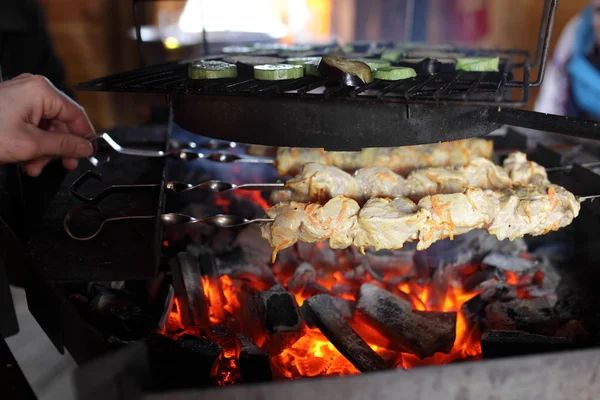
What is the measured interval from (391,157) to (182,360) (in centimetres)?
151

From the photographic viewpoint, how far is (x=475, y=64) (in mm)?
2475

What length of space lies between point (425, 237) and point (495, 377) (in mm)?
713

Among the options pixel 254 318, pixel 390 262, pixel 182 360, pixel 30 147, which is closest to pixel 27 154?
pixel 30 147

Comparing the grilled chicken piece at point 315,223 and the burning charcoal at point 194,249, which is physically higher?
the grilled chicken piece at point 315,223

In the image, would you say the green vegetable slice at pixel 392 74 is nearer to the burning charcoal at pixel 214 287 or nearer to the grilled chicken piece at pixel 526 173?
the grilled chicken piece at pixel 526 173

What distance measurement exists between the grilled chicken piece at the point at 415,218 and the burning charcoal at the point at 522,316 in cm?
49

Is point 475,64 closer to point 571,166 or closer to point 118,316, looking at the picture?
point 571,166

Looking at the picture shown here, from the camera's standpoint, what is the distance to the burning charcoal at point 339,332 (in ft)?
6.67

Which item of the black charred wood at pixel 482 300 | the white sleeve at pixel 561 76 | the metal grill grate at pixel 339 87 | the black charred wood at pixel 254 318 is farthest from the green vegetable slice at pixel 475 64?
the white sleeve at pixel 561 76

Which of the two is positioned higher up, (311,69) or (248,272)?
(311,69)

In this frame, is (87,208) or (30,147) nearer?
(87,208)

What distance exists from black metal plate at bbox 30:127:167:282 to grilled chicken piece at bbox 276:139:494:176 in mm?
704

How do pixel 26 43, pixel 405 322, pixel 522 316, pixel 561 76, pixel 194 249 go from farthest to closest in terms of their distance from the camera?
1. pixel 561 76
2. pixel 26 43
3. pixel 194 249
4. pixel 522 316
5. pixel 405 322

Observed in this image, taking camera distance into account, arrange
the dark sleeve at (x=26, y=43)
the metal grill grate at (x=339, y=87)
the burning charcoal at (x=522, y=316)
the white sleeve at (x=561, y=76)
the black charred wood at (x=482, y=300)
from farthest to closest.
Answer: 1. the white sleeve at (x=561, y=76)
2. the dark sleeve at (x=26, y=43)
3. the black charred wood at (x=482, y=300)
4. the burning charcoal at (x=522, y=316)
5. the metal grill grate at (x=339, y=87)
